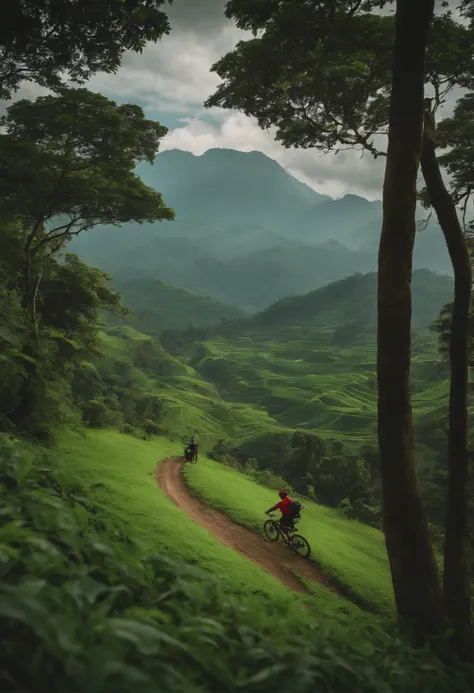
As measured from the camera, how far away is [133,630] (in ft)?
7.63

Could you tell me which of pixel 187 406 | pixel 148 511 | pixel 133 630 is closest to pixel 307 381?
pixel 187 406

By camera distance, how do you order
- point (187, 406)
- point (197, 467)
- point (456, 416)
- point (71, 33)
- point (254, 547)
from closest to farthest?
1. point (456, 416)
2. point (71, 33)
3. point (254, 547)
4. point (197, 467)
5. point (187, 406)

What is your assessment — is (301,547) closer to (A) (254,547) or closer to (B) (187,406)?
(A) (254,547)

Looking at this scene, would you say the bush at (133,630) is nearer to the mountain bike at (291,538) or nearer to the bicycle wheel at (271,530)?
the mountain bike at (291,538)

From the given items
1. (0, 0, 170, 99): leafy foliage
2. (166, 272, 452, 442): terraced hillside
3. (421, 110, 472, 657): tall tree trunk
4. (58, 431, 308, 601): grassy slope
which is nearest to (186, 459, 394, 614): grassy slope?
(58, 431, 308, 601): grassy slope

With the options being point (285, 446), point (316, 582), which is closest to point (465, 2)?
point (316, 582)

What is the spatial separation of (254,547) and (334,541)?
13.8ft

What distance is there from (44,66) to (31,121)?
2490 mm

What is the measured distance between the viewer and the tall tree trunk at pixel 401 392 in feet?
17.5

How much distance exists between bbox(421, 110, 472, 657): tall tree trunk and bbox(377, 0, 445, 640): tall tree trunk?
124 cm

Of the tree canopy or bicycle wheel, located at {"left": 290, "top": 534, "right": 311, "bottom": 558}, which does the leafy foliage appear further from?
bicycle wheel, located at {"left": 290, "top": 534, "right": 311, "bottom": 558}

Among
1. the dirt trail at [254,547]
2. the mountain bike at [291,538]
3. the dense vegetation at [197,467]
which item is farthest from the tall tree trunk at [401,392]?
the mountain bike at [291,538]

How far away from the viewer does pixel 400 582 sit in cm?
554

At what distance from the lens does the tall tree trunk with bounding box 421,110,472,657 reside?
6582 millimetres
